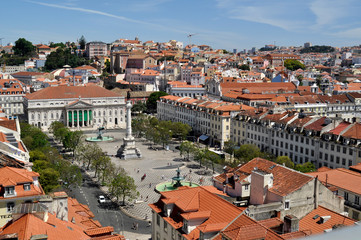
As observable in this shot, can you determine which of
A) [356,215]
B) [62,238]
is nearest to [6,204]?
[62,238]

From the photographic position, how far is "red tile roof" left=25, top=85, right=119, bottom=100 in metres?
88.9

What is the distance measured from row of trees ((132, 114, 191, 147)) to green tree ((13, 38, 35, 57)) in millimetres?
120867

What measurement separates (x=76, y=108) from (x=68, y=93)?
472 centimetres

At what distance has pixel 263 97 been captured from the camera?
82.1 meters

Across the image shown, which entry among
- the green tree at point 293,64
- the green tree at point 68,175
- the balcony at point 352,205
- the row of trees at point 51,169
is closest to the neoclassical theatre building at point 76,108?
the row of trees at point 51,169

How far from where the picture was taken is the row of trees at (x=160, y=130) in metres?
66.1

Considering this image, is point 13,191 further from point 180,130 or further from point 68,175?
point 180,130

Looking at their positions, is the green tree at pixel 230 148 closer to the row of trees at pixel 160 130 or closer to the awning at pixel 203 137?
the awning at pixel 203 137

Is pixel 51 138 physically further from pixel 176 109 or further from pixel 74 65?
pixel 74 65

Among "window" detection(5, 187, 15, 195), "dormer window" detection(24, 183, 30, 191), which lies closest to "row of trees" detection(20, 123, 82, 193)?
"dormer window" detection(24, 183, 30, 191)

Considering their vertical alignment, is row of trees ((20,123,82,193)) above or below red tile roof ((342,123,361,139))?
below

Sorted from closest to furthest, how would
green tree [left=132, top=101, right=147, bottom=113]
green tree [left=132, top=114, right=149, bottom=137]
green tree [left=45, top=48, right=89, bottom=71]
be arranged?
green tree [left=132, top=114, right=149, bottom=137]
green tree [left=132, top=101, right=147, bottom=113]
green tree [left=45, top=48, right=89, bottom=71]

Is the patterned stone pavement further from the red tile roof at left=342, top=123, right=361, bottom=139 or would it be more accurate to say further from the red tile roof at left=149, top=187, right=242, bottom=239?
the red tile roof at left=342, top=123, right=361, bottom=139

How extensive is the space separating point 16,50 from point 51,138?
393ft
